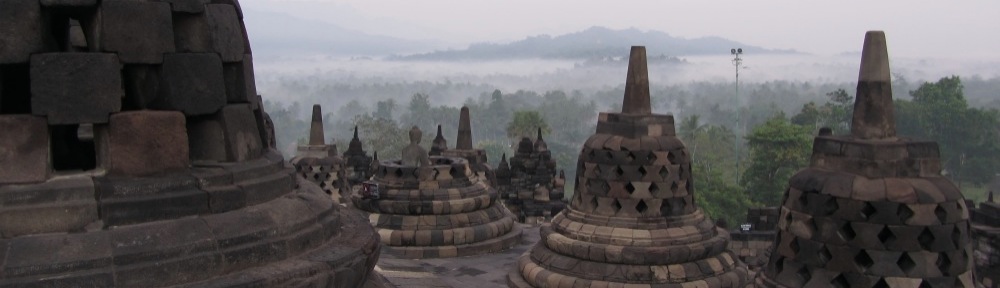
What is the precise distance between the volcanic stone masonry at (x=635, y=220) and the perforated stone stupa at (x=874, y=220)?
312cm

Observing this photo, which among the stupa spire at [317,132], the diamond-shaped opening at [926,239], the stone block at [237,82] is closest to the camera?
the stone block at [237,82]

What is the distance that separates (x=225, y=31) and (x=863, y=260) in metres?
4.36

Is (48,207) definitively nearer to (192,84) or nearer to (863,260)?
(192,84)

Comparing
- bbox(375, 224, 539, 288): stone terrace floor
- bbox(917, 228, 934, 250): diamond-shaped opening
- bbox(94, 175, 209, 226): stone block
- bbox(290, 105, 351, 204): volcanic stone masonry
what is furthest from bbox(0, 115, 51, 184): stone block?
bbox(290, 105, 351, 204): volcanic stone masonry

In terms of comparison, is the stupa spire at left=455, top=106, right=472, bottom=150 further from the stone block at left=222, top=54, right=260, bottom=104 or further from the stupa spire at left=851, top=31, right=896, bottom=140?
the stone block at left=222, top=54, right=260, bottom=104

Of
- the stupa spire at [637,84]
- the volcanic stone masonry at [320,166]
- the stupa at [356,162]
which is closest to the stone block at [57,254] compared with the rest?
the stupa spire at [637,84]

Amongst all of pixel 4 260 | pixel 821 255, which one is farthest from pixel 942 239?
pixel 4 260

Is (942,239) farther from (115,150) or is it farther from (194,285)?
(115,150)

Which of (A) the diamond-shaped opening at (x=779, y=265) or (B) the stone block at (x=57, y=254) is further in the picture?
(A) the diamond-shaped opening at (x=779, y=265)

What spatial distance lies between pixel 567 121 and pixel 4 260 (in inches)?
3932

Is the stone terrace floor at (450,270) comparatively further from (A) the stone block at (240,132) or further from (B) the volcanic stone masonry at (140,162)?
(B) the volcanic stone masonry at (140,162)

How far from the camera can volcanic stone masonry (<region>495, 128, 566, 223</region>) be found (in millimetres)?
20172

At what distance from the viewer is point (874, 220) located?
18.7 ft

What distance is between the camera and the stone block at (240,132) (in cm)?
421
